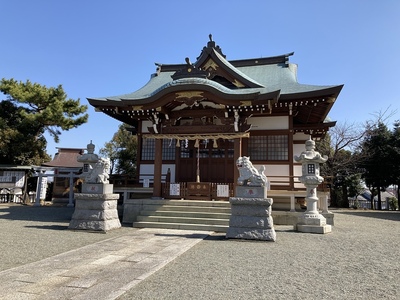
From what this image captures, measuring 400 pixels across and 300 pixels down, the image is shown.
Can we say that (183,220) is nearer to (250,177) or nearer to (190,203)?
(190,203)

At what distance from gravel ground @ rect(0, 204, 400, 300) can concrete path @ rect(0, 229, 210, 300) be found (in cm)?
30

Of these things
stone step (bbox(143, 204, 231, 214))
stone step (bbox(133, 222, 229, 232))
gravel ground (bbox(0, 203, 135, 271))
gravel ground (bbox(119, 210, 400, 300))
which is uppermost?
stone step (bbox(143, 204, 231, 214))

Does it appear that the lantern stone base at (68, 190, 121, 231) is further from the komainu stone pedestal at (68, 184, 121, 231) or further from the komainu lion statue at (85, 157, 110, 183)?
the komainu lion statue at (85, 157, 110, 183)

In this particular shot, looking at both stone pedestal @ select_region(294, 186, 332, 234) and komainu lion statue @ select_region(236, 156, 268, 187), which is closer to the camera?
komainu lion statue @ select_region(236, 156, 268, 187)

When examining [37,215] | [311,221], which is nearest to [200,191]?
[311,221]

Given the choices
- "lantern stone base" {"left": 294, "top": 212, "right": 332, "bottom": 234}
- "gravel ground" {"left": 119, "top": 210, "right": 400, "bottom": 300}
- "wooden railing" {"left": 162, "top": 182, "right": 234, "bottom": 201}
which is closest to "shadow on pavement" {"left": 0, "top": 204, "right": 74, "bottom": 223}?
"wooden railing" {"left": 162, "top": 182, "right": 234, "bottom": 201}

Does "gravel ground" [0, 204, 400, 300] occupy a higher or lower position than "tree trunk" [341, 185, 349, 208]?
lower

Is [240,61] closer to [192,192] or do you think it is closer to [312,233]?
[192,192]

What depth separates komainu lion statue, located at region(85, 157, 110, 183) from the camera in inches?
369

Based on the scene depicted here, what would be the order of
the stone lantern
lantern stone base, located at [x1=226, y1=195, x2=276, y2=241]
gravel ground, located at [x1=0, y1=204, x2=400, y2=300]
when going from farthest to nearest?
the stone lantern
lantern stone base, located at [x1=226, y1=195, x2=276, y2=241]
gravel ground, located at [x1=0, y1=204, x2=400, y2=300]

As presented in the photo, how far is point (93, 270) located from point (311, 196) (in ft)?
24.0

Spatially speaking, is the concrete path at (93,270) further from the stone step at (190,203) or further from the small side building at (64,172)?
the small side building at (64,172)

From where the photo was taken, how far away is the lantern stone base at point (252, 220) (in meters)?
7.66

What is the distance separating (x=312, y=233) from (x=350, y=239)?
1093 millimetres
